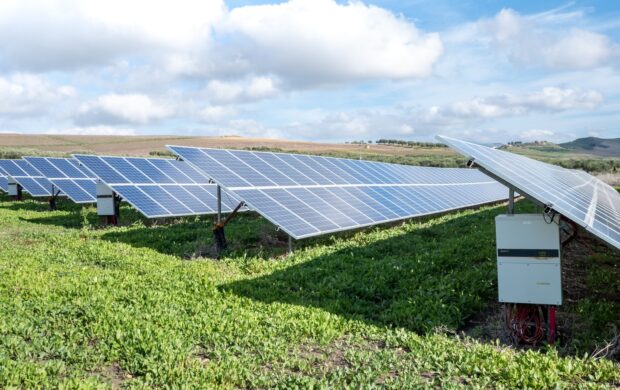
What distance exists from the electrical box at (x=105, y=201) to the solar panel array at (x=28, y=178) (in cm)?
862

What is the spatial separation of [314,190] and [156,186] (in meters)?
6.56

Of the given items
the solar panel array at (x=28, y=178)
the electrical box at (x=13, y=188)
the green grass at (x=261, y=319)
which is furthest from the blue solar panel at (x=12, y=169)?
the green grass at (x=261, y=319)

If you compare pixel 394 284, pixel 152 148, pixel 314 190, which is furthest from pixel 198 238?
pixel 152 148

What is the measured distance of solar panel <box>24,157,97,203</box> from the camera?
22016mm

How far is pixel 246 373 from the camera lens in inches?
213

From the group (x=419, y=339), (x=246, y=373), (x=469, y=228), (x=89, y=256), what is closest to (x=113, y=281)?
(x=89, y=256)

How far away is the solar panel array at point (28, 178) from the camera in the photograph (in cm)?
Result: 2491

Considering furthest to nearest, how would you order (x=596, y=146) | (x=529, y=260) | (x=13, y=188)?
(x=596, y=146), (x=13, y=188), (x=529, y=260)

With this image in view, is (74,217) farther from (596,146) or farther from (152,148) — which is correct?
(596,146)

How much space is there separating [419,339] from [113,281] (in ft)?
17.3

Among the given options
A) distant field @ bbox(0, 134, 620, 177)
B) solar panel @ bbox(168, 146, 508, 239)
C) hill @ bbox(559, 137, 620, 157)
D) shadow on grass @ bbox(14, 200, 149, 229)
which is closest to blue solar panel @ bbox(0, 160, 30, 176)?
shadow on grass @ bbox(14, 200, 149, 229)

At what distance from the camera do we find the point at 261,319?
7141mm

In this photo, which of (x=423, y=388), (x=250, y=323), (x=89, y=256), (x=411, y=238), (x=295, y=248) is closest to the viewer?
(x=423, y=388)

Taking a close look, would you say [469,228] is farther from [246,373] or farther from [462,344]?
[246,373]
